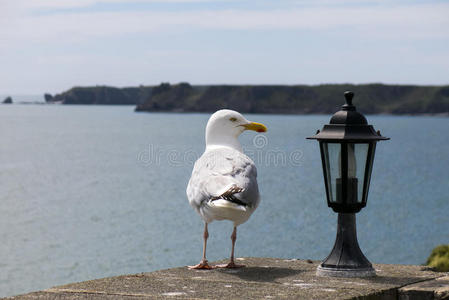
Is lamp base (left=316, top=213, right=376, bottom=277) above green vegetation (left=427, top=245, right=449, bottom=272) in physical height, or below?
above

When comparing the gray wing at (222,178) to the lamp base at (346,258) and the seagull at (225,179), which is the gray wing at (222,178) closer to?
the seagull at (225,179)

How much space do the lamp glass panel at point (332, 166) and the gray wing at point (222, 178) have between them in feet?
2.44

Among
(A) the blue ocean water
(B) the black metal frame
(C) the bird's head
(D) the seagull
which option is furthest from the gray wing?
(A) the blue ocean water

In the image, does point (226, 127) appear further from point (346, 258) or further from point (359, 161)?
point (346, 258)

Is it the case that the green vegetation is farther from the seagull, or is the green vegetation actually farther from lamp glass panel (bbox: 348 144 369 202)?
lamp glass panel (bbox: 348 144 369 202)

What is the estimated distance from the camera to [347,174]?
786cm

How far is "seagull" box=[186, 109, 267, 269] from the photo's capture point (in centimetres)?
751

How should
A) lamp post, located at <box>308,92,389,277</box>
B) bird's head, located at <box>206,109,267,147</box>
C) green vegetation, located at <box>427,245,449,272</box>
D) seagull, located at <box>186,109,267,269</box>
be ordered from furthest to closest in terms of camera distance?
green vegetation, located at <box>427,245,449,272</box>, bird's head, located at <box>206,109,267,147</box>, lamp post, located at <box>308,92,389,277</box>, seagull, located at <box>186,109,267,269</box>

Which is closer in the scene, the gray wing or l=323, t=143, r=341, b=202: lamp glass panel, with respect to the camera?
the gray wing

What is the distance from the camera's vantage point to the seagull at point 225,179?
7.51 meters

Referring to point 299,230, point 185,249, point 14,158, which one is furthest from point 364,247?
point 14,158

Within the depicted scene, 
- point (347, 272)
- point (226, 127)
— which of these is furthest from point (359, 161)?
point (226, 127)

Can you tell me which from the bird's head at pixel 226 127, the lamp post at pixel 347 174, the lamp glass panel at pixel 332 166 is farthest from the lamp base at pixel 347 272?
the bird's head at pixel 226 127

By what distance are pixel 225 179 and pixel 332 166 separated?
1.10 m
